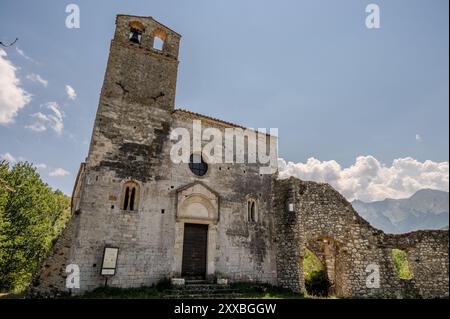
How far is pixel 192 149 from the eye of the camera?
45.3ft

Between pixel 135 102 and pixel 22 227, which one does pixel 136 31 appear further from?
pixel 22 227

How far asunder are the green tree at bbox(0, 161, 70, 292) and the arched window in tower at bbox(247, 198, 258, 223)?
13884mm

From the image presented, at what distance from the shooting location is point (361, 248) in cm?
1277

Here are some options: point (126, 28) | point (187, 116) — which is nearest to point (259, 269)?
point (187, 116)

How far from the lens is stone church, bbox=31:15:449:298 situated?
10.9 metres

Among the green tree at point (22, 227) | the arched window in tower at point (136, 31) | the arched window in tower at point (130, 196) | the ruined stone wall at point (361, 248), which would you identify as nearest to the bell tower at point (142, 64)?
the arched window in tower at point (136, 31)

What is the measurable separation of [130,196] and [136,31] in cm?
933

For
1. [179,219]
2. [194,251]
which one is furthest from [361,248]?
[179,219]

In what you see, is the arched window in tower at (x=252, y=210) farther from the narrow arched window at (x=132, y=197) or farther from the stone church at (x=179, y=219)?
the narrow arched window at (x=132, y=197)

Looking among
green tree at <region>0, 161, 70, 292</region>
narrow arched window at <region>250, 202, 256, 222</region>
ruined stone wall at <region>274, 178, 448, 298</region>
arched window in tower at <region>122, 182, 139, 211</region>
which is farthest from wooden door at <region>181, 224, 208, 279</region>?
green tree at <region>0, 161, 70, 292</region>

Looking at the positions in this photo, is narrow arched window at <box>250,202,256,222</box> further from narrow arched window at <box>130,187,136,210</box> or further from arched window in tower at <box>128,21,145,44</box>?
arched window in tower at <box>128,21,145,44</box>

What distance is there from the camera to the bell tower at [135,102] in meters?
11.9
